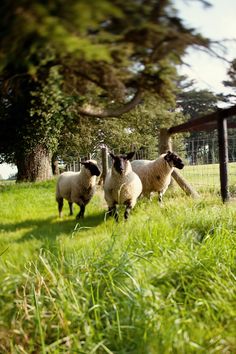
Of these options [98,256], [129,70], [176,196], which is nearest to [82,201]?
[176,196]

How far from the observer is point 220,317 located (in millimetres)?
2336

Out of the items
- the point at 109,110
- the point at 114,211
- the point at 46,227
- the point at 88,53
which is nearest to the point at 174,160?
the point at 114,211

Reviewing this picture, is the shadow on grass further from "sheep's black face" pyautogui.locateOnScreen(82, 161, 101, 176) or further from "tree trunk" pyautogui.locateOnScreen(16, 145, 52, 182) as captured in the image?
"sheep's black face" pyautogui.locateOnScreen(82, 161, 101, 176)

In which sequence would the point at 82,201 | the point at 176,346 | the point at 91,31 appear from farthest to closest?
1. the point at 82,201
2. the point at 176,346
3. the point at 91,31

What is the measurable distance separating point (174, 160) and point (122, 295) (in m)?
3.62

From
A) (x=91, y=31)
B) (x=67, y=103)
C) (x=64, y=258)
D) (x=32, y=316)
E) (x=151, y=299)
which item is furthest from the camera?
(x=64, y=258)

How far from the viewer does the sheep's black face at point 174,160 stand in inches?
225

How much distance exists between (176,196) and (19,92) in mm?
5039

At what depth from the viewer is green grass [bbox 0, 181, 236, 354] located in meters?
2.09

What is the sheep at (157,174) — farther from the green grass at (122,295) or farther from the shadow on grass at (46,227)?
the green grass at (122,295)

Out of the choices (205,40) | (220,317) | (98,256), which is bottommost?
(220,317)

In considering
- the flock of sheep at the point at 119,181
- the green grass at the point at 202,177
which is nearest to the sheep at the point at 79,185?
the flock of sheep at the point at 119,181

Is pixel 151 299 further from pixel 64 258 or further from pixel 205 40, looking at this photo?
pixel 205 40

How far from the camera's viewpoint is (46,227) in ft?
13.2
